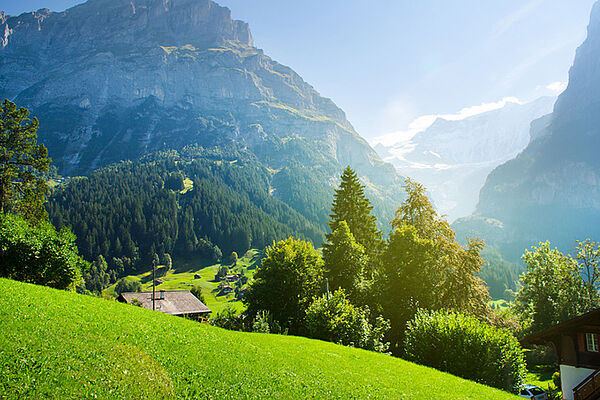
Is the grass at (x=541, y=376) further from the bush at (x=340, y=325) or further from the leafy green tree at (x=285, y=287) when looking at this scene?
the leafy green tree at (x=285, y=287)

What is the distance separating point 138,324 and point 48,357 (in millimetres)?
6707

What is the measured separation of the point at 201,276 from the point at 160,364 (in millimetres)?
159362

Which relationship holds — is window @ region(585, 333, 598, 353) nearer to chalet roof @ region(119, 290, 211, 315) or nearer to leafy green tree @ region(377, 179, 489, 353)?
leafy green tree @ region(377, 179, 489, 353)

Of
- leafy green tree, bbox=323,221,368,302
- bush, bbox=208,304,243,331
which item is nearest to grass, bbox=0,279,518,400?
bush, bbox=208,304,243,331

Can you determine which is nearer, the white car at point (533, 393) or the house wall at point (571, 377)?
the house wall at point (571, 377)

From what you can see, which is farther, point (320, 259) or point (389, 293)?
point (320, 259)

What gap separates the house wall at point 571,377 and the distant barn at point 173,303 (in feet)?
193

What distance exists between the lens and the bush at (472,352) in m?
22.6

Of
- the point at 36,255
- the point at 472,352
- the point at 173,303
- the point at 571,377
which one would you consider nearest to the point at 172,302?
the point at 173,303

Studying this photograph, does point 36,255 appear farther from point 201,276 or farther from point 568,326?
point 201,276

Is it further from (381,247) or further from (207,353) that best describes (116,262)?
(207,353)

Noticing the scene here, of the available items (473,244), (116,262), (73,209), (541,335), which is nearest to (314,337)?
(541,335)

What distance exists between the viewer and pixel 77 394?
950cm

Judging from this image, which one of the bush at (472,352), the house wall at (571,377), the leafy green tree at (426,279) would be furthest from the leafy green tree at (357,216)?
the house wall at (571,377)
